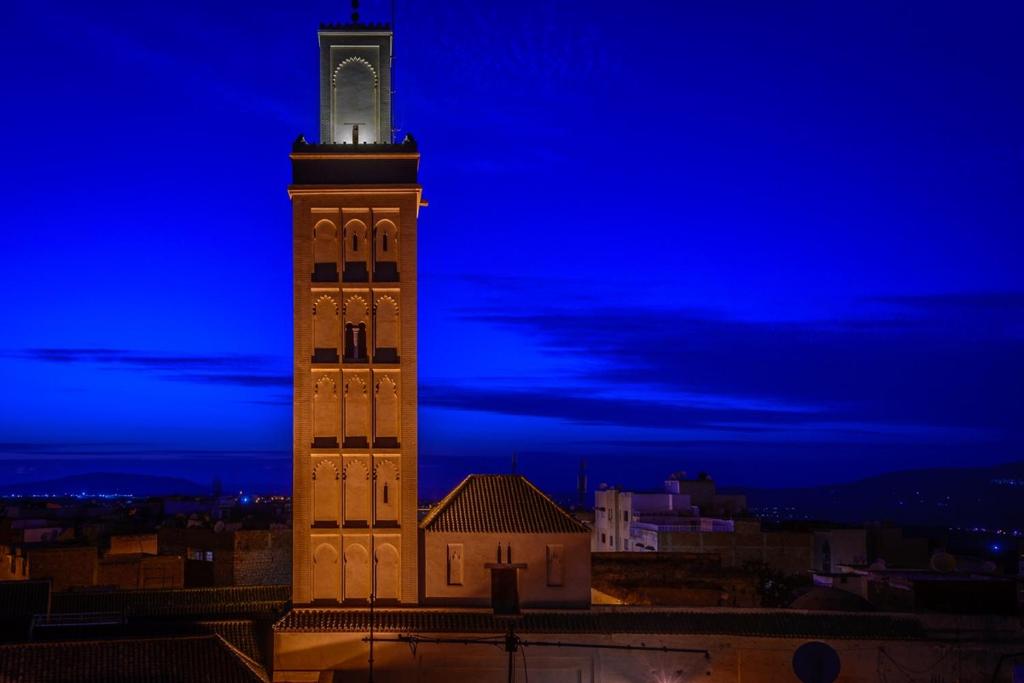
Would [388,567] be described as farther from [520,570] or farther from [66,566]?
[66,566]

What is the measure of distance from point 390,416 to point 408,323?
7.15 feet

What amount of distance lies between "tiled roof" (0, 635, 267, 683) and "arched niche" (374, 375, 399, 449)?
5.59 metres

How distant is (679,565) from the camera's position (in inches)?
1417

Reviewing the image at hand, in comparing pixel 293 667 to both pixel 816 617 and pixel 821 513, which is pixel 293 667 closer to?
pixel 816 617

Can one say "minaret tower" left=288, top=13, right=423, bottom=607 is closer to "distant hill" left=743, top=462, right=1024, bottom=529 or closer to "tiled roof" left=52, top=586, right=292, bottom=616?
"tiled roof" left=52, top=586, right=292, bottom=616

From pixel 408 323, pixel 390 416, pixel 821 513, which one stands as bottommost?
pixel 821 513

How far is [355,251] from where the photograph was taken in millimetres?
25000

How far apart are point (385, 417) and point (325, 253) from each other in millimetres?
4023

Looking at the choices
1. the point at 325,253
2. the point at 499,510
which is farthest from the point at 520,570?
the point at 325,253

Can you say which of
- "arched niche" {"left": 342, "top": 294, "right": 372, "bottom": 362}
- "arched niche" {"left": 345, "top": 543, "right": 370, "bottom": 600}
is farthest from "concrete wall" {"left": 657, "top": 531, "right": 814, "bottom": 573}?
"arched niche" {"left": 342, "top": 294, "right": 372, "bottom": 362}

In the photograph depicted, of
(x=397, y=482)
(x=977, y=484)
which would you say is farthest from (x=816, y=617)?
(x=977, y=484)

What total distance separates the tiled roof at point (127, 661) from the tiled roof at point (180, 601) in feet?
21.6

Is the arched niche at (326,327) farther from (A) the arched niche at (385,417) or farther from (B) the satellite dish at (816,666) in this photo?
(B) the satellite dish at (816,666)

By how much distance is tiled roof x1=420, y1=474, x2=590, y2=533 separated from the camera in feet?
83.8
